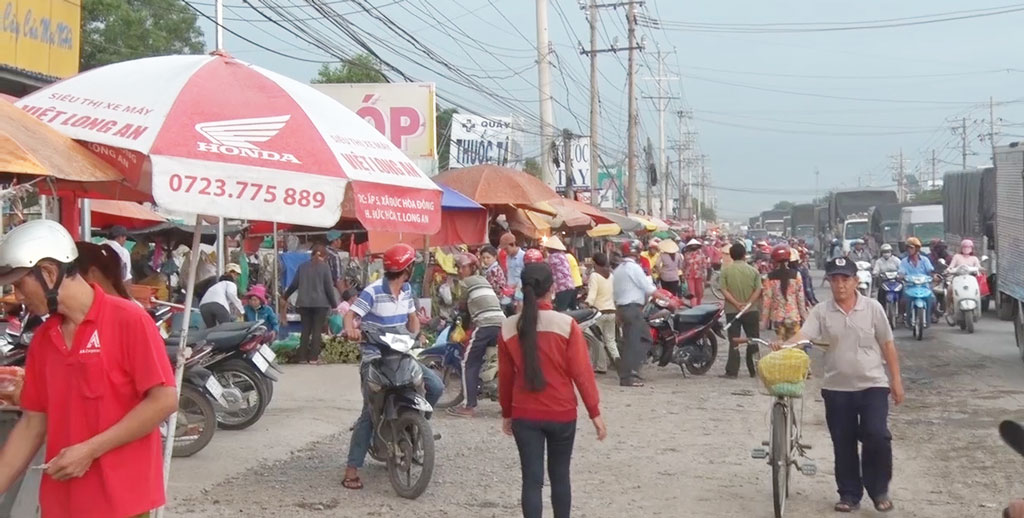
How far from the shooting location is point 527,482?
21.7 ft

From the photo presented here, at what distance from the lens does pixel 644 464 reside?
9906mm

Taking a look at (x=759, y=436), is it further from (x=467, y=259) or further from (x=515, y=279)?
(x=515, y=279)

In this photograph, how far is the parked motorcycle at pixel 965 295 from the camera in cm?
2138

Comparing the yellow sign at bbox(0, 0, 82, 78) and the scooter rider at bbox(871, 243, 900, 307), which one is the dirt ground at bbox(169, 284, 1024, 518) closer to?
the yellow sign at bbox(0, 0, 82, 78)

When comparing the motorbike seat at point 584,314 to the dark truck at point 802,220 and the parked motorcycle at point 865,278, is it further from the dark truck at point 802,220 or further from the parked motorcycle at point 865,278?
the dark truck at point 802,220

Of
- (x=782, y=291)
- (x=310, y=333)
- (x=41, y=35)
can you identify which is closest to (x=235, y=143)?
(x=782, y=291)

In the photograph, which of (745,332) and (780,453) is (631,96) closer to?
(745,332)

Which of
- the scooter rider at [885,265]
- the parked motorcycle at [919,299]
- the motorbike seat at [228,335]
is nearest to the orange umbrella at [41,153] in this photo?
the motorbike seat at [228,335]

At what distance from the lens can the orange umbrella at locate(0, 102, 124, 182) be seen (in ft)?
17.7

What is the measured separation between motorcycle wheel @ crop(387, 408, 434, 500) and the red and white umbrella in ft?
8.06

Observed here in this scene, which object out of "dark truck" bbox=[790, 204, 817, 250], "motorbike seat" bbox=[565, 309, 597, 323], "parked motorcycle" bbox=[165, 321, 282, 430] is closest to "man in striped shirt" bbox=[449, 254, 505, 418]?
"motorbike seat" bbox=[565, 309, 597, 323]

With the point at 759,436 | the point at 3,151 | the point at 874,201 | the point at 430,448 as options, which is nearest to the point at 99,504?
the point at 3,151

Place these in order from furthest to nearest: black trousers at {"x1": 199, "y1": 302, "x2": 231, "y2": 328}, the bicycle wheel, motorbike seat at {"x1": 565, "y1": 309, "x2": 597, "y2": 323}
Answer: motorbike seat at {"x1": 565, "y1": 309, "x2": 597, "y2": 323}, black trousers at {"x1": 199, "y1": 302, "x2": 231, "y2": 328}, the bicycle wheel

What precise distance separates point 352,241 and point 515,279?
7470mm
